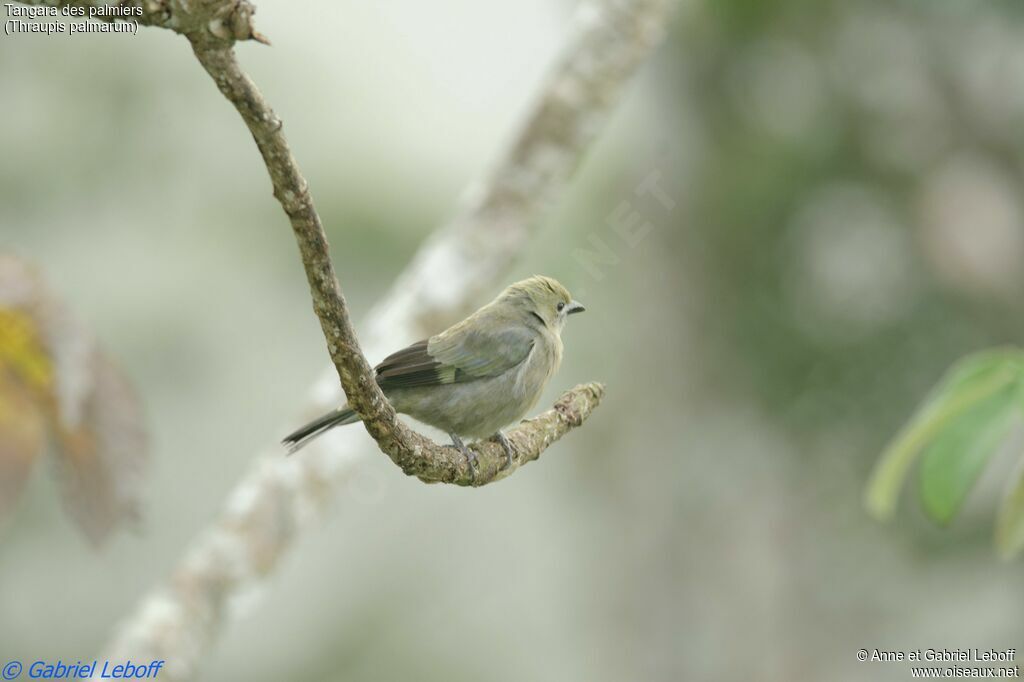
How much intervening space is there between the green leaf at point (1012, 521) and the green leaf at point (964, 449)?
0.82ft

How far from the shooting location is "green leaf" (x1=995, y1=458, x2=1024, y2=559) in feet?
9.53

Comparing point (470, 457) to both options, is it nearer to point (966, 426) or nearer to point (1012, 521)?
point (966, 426)

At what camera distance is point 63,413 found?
9.22 ft

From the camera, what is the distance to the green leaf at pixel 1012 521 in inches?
114

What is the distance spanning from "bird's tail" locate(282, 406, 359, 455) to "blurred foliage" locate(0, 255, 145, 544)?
0.49 meters

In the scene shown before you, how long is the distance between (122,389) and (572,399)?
1.37 meters

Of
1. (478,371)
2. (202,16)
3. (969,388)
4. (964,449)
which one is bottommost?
(964,449)

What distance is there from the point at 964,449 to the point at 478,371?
1644 mm

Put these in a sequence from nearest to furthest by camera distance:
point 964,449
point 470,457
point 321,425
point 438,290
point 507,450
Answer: point 964,449
point 470,457
point 507,450
point 321,425
point 438,290

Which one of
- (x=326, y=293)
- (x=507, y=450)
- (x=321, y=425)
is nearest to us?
(x=326, y=293)

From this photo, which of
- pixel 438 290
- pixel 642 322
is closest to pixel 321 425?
pixel 438 290

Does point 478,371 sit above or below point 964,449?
above

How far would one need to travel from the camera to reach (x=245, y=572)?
4.04 meters

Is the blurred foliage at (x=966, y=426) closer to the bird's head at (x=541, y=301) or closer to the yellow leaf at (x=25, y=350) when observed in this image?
the bird's head at (x=541, y=301)
